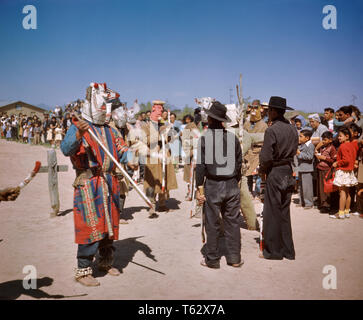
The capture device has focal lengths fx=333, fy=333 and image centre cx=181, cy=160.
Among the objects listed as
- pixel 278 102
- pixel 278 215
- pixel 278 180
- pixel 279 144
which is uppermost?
pixel 278 102

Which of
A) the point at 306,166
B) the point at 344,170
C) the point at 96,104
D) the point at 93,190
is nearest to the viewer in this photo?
the point at 93,190

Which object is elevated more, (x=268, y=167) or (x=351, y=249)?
(x=268, y=167)

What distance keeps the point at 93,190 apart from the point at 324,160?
231 inches

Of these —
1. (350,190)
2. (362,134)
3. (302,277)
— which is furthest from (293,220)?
(302,277)

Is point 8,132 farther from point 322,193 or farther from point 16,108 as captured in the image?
point 322,193

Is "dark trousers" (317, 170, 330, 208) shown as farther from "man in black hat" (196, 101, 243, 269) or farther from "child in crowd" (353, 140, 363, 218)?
"man in black hat" (196, 101, 243, 269)

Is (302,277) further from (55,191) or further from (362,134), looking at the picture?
(55,191)

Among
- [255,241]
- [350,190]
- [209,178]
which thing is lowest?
[255,241]

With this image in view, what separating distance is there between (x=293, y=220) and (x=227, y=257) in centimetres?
300

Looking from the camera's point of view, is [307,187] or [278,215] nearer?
[278,215]

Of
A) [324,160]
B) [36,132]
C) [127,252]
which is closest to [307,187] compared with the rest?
[324,160]

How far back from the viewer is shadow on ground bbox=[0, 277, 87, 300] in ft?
12.5

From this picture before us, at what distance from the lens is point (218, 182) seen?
4.70 m

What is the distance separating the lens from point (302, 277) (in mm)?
4371
